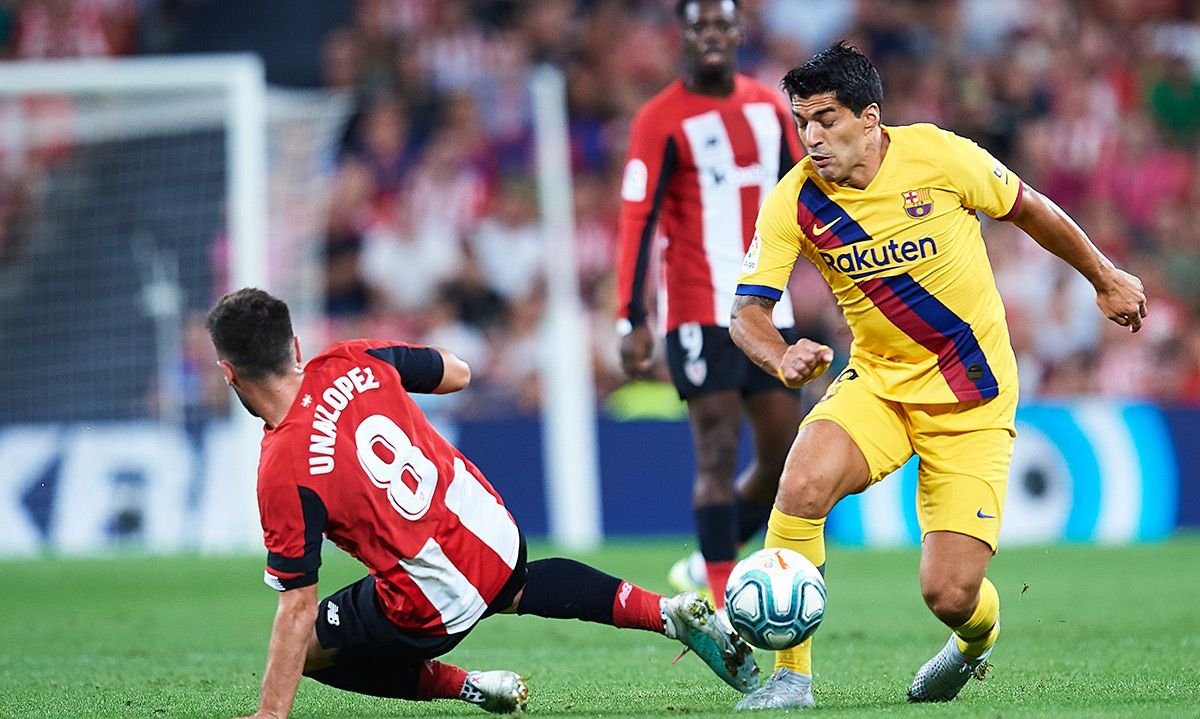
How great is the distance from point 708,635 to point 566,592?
459 mm

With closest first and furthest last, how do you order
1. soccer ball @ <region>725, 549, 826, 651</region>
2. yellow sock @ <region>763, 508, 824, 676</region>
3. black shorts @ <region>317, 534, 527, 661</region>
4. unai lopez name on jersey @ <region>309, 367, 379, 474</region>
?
1. unai lopez name on jersey @ <region>309, 367, 379, 474</region>
2. soccer ball @ <region>725, 549, 826, 651</region>
3. black shorts @ <region>317, 534, 527, 661</region>
4. yellow sock @ <region>763, 508, 824, 676</region>

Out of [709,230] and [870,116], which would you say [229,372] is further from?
[709,230]

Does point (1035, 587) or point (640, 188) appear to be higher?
point (640, 188)

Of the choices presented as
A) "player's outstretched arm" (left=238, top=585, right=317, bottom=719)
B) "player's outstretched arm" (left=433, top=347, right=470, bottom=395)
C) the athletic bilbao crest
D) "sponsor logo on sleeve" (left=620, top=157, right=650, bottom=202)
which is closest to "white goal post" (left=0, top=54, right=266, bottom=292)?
"sponsor logo on sleeve" (left=620, top=157, right=650, bottom=202)

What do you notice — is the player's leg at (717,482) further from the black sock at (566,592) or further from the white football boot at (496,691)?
the white football boot at (496,691)

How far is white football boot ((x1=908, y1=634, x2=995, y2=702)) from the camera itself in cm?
541

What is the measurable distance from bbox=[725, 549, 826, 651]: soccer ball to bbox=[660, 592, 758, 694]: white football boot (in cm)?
18

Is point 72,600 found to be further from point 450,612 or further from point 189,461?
point 450,612

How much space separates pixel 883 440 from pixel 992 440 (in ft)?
1.19

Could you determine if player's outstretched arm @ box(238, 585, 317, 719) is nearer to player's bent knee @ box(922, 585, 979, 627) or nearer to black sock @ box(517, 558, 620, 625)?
black sock @ box(517, 558, 620, 625)

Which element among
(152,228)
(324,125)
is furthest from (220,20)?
(152,228)

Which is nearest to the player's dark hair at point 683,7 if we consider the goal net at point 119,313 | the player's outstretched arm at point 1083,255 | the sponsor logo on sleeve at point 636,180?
the sponsor logo on sleeve at point 636,180

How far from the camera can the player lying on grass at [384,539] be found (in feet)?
15.6

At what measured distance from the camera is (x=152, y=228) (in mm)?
13453
